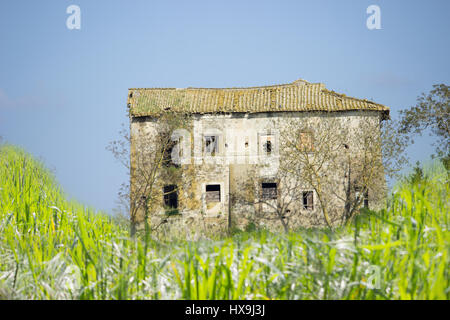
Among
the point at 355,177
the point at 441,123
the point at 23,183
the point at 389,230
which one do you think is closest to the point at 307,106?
the point at 355,177

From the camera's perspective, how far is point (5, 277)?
4008 mm

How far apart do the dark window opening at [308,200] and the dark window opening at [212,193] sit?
12.9 feet

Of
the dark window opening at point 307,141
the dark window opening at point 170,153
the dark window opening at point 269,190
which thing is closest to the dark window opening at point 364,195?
the dark window opening at point 307,141

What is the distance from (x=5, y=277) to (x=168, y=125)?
52.7 ft

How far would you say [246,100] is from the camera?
846 inches

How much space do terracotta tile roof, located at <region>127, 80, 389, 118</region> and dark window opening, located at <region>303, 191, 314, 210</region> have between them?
3800 mm

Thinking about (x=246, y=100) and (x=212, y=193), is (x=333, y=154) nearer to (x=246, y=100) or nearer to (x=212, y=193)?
(x=246, y=100)

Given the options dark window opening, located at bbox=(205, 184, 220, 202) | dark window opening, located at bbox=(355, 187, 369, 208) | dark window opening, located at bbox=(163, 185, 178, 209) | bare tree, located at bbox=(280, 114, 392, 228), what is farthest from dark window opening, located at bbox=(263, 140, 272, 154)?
dark window opening, located at bbox=(163, 185, 178, 209)

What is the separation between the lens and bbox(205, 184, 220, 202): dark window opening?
66.9ft

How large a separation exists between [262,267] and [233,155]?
17.2 meters

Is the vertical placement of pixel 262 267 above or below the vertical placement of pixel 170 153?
below

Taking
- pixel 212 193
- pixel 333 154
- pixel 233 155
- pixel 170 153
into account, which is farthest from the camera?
pixel 233 155

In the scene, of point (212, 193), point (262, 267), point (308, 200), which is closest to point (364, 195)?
point (308, 200)
